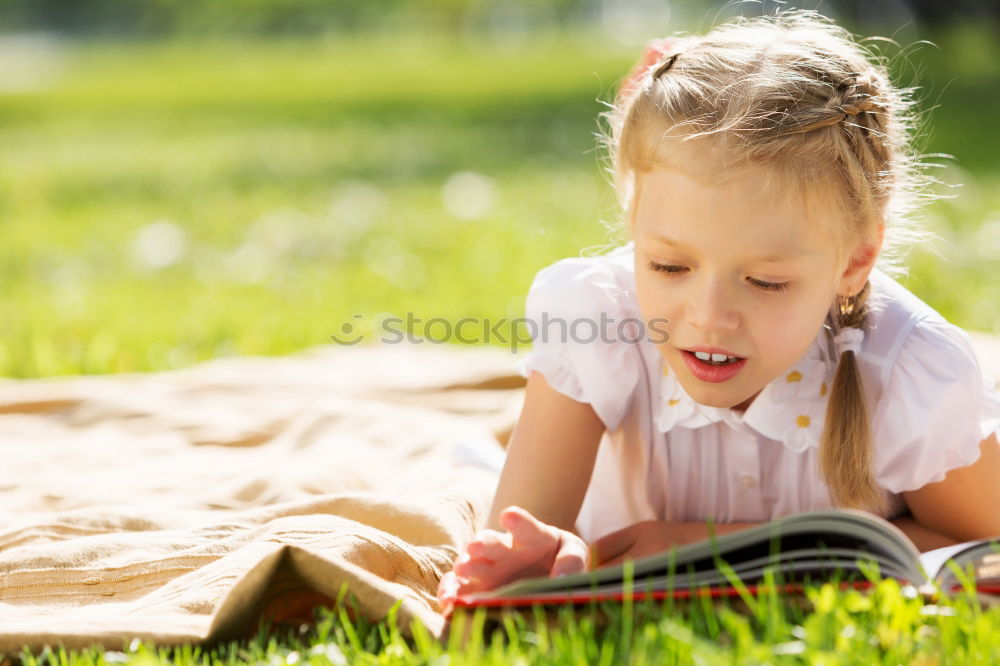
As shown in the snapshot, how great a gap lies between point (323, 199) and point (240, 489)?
511 cm

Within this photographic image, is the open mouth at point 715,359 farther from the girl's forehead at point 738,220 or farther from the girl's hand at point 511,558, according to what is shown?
the girl's hand at point 511,558

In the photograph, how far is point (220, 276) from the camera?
5555 mm

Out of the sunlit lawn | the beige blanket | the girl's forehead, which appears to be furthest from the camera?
the girl's forehead

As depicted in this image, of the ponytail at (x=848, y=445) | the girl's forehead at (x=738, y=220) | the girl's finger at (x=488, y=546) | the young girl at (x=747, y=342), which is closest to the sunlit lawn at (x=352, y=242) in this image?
the girl's finger at (x=488, y=546)

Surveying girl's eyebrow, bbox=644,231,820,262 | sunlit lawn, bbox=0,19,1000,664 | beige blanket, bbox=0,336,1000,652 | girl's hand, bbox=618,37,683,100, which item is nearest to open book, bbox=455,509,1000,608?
sunlit lawn, bbox=0,19,1000,664

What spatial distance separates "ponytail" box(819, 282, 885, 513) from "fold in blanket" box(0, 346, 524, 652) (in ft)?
2.29

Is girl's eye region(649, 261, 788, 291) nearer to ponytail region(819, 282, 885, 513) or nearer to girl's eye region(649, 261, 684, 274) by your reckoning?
girl's eye region(649, 261, 684, 274)

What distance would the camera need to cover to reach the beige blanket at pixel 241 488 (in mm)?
1902

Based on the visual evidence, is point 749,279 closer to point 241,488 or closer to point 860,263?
point 860,263

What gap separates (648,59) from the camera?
8.84 feet

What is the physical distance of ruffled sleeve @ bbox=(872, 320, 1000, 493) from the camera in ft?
7.06

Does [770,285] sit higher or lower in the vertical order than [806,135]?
lower

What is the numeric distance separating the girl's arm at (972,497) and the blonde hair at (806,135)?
4.4 inches

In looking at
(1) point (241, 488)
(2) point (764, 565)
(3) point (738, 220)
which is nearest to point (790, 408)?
(3) point (738, 220)
